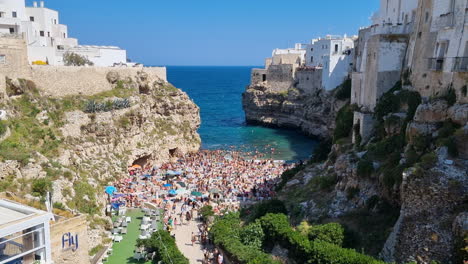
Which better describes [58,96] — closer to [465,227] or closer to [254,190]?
[254,190]

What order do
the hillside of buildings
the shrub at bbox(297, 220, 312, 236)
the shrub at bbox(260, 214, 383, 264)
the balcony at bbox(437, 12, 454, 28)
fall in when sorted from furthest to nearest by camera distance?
the balcony at bbox(437, 12, 454, 28) → the shrub at bbox(297, 220, 312, 236) → the shrub at bbox(260, 214, 383, 264) → the hillside of buildings

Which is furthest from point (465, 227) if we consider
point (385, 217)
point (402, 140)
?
point (402, 140)

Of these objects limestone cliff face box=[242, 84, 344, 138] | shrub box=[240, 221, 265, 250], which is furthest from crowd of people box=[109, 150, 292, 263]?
limestone cliff face box=[242, 84, 344, 138]

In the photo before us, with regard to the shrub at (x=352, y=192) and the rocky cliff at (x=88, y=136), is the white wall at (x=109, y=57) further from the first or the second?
the shrub at (x=352, y=192)

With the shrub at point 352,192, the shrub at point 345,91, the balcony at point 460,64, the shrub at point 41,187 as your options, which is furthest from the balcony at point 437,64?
the shrub at point 41,187

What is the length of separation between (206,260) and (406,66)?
52.1 ft

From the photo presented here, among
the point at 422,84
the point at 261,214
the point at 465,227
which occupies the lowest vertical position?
the point at 261,214

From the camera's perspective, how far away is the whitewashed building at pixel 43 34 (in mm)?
34469

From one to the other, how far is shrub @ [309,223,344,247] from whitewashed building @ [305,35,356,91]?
28.3 meters

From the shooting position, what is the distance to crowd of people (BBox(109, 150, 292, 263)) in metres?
24.7

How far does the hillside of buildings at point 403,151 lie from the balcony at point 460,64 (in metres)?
0.05

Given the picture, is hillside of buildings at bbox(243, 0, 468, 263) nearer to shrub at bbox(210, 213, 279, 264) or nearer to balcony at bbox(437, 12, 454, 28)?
balcony at bbox(437, 12, 454, 28)

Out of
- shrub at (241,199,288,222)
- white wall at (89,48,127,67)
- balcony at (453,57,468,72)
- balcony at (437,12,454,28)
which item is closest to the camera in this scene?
balcony at (453,57,468,72)

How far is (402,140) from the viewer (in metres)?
Answer: 18.3
